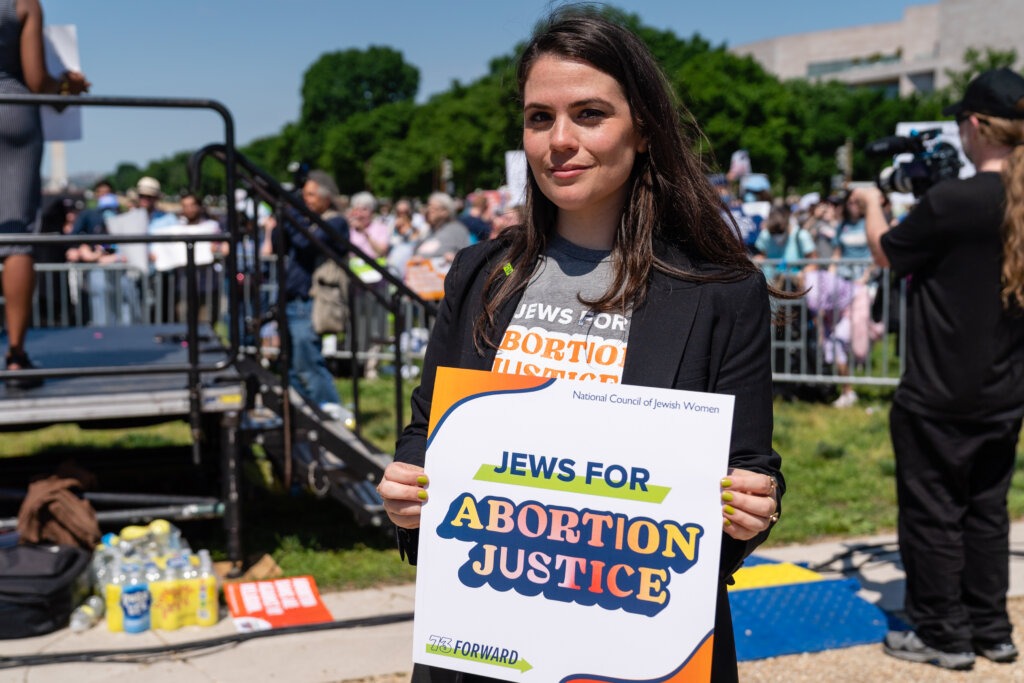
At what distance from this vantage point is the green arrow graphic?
1.82m

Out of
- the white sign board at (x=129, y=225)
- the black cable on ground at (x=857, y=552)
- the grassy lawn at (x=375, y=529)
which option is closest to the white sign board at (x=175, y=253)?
the white sign board at (x=129, y=225)

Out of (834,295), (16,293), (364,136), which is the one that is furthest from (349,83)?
(16,293)

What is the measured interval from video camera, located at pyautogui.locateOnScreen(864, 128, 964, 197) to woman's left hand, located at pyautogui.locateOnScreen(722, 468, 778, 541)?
10.6ft

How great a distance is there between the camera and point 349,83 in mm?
114625

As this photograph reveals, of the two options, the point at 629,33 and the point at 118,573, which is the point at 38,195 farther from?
the point at 629,33

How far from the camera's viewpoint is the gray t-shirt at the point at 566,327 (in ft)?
6.32

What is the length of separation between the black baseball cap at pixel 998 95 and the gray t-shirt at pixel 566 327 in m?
2.58

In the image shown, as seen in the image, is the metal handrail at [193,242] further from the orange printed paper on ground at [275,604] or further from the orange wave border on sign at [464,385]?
the orange wave border on sign at [464,385]

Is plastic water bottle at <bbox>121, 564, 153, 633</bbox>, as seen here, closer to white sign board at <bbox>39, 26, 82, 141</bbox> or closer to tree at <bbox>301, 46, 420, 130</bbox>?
white sign board at <bbox>39, 26, 82, 141</bbox>

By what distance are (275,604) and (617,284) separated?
3.47m

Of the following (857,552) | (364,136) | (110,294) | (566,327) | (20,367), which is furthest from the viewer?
(364,136)

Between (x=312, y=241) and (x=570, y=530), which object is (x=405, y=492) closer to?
(x=570, y=530)

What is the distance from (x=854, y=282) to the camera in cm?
1051

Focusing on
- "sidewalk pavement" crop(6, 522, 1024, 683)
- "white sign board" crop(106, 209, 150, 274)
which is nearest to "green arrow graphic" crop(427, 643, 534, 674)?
"sidewalk pavement" crop(6, 522, 1024, 683)
